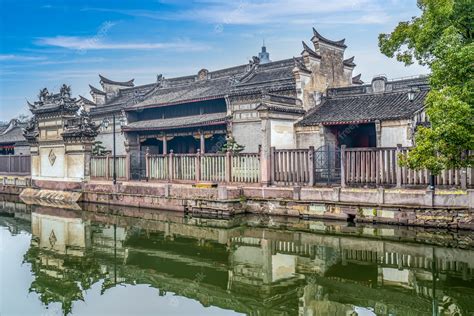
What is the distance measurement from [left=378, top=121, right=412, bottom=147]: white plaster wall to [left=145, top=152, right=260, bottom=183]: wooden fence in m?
6.30

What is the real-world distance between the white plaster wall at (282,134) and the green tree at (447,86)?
8.96m

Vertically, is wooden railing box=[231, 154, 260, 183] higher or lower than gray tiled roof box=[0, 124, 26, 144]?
lower

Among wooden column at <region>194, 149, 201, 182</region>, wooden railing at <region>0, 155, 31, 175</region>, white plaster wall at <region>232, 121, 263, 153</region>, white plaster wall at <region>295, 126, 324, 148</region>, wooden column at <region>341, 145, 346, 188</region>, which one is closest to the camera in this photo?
wooden column at <region>341, 145, 346, 188</region>

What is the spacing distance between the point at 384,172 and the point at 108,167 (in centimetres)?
1275

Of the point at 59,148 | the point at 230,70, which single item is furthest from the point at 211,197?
the point at 230,70

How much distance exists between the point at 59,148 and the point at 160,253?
13.5 metres

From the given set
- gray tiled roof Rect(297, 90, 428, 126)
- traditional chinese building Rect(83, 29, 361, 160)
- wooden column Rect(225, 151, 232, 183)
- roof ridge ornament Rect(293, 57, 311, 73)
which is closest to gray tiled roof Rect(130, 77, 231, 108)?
traditional chinese building Rect(83, 29, 361, 160)

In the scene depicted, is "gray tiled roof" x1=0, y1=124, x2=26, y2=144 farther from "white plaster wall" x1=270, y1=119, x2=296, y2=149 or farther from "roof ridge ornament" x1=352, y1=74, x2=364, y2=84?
"roof ridge ornament" x1=352, y1=74, x2=364, y2=84

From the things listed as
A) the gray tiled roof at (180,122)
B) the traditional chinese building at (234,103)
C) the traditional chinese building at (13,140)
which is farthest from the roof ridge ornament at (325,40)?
the traditional chinese building at (13,140)

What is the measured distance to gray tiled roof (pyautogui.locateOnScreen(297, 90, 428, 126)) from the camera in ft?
66.6

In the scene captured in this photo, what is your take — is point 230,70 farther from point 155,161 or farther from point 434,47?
point 434,47

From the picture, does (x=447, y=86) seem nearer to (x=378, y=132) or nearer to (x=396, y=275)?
(x=396, y=275)

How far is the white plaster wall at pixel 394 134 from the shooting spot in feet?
65.1

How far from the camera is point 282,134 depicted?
71.8 feet
